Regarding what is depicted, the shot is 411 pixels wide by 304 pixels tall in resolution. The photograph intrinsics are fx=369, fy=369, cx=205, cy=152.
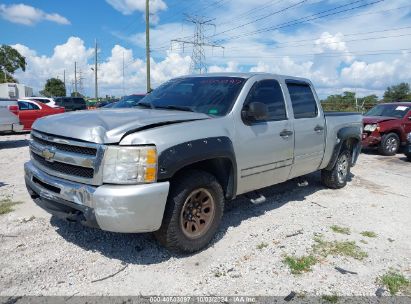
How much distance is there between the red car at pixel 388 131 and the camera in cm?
1162

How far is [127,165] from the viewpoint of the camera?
10.7 ft

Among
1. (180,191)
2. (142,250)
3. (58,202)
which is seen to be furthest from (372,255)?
(58,202)

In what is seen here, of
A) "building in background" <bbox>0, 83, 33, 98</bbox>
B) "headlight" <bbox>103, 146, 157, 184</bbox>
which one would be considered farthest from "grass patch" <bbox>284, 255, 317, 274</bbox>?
"building in background" <bbox>0, 83, 33, 98</bbox>

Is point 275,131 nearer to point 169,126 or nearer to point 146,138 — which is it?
point 169,126

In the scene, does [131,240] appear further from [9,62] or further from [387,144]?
[9,62]

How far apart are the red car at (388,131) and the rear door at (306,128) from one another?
6551 millimetres

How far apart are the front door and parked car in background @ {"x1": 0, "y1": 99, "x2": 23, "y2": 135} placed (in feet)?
31.3

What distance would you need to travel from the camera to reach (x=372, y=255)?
4070 millimetres

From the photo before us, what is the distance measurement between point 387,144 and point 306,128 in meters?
7.60

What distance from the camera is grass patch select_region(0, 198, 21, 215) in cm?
503

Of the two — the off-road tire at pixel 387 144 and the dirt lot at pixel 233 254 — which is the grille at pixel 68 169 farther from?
the off-road tire at pixel 387 144

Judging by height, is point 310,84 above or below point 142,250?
above

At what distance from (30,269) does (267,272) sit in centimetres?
227

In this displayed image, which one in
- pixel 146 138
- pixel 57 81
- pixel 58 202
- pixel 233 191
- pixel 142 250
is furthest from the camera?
pixel 57 81
